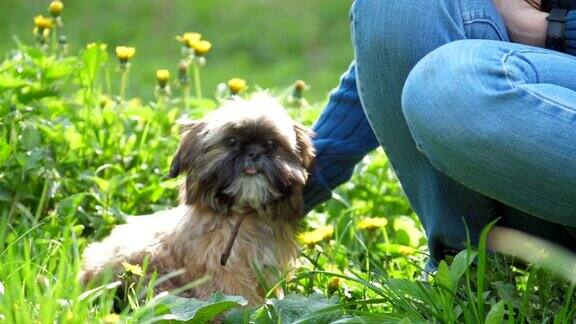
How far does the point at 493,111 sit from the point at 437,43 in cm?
34

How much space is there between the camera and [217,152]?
286 cm

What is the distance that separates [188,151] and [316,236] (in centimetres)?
52

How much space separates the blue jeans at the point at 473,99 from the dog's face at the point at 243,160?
0.83 feet

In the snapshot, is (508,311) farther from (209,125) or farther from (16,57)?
(16,57)

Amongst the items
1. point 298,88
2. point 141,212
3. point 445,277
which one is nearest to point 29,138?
point 141,212

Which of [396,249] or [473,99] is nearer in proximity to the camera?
[473,99]

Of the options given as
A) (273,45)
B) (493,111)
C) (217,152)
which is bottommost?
(273,45)

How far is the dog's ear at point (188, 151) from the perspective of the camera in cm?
291

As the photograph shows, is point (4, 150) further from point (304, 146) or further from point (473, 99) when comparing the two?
point (473, 99)

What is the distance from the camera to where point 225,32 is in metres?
8.20

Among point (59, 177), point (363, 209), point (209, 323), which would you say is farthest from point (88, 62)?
point (209, 323)

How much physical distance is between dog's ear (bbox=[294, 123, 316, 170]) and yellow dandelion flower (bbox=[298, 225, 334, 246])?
0.26m

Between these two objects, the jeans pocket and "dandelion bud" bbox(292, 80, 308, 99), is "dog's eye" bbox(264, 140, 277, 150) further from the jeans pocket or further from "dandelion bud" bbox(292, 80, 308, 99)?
"dandelion bud" bbox(292, 80, 308, 99)

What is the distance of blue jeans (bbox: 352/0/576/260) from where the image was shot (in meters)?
2.29
